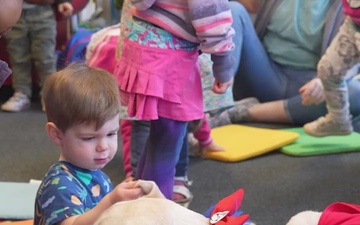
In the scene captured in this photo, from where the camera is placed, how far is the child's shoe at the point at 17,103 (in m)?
2.75

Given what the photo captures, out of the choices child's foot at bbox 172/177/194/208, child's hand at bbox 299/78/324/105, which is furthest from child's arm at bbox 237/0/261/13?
child's foot at bbox 172/177/194/208

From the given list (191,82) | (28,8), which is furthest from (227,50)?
(28,8)

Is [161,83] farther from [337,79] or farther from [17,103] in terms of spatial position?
[17,103]

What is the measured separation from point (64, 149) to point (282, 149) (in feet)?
3.95

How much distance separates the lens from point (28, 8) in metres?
2.75

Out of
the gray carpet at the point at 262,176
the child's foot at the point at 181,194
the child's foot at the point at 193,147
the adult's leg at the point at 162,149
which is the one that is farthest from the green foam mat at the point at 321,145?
the adult's leg at the point at 162,149

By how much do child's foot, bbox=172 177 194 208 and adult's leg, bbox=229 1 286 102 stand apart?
0.81 metres

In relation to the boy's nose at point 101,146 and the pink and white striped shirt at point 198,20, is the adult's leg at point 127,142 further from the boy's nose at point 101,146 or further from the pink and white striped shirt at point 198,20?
the boy's nose at point 101,146

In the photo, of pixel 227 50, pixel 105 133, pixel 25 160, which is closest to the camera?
pixel 105 133

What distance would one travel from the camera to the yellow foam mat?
2059 mm

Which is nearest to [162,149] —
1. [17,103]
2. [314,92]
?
[314,92]

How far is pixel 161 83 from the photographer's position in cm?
142

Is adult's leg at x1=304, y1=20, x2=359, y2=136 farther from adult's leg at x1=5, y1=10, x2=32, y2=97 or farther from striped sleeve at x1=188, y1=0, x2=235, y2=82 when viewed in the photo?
adult's leg at x1=5, y1=10, x2=32, y2=97

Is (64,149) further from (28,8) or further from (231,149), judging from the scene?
(28,8)
